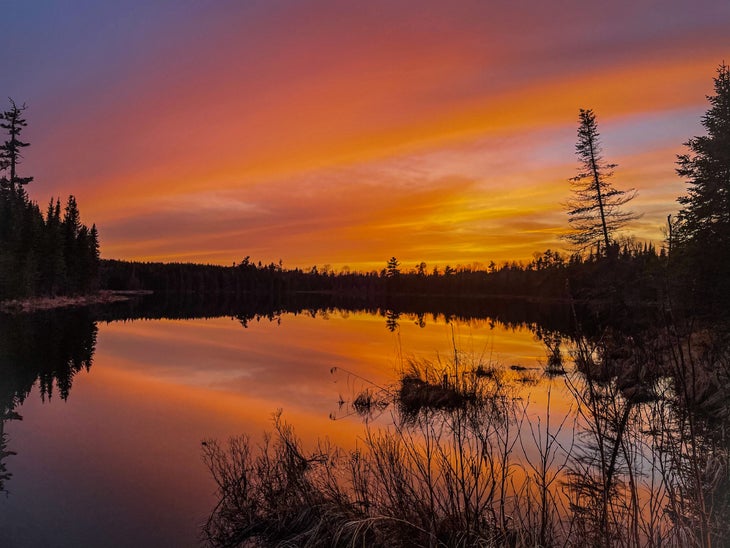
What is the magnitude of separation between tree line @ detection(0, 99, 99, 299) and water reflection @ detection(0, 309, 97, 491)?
84.6ft

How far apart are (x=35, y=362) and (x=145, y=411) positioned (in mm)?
10856

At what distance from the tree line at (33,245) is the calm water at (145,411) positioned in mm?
29457

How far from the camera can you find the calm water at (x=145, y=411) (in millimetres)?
8127

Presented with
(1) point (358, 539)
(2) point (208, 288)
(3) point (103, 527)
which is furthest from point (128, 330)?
(2) point (208, 288)

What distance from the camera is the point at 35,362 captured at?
2211 cm

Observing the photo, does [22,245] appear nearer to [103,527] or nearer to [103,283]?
[103,283]

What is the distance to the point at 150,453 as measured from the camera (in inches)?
446

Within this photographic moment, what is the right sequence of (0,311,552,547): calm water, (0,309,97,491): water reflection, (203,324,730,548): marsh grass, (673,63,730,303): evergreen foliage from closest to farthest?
(203,324,730,548): marsh grass, (0,311,552,547): calm water, (0,309,97,491): water reflection, (673,63,730,303): evergreen foliage

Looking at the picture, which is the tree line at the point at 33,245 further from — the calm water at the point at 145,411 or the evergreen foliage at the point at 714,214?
the evergreen foliage at the point at 714,214

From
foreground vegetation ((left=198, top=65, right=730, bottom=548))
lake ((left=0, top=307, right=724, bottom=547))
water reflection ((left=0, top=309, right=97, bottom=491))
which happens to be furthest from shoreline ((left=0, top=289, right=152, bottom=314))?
foreground vegetation ((left=198, top=65, right=730, bottom=548))

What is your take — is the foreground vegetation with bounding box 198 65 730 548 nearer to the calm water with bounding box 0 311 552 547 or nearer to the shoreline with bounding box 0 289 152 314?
the calm water with bounding box 0 311 552 547

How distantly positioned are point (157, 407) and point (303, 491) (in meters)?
10.8

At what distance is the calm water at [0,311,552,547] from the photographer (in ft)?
26.7

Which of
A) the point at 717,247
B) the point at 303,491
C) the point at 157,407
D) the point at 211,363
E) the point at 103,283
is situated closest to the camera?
the point at 303,491
